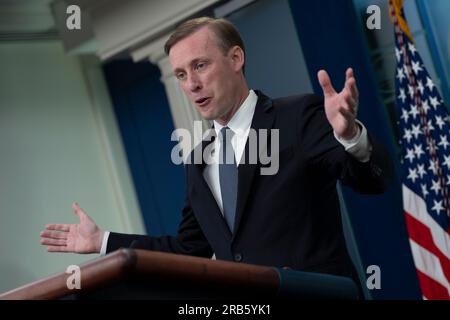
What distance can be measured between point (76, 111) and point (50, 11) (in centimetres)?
64

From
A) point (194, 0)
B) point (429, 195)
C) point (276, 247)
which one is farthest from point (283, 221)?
point (194, 0)

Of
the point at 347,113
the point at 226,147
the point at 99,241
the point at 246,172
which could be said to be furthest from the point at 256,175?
the point at 99,241

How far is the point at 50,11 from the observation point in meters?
5.89

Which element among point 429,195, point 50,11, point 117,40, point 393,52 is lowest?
point 429,195

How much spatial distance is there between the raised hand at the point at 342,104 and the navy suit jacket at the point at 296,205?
14cm

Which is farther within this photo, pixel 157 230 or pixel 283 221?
pixel 157 230

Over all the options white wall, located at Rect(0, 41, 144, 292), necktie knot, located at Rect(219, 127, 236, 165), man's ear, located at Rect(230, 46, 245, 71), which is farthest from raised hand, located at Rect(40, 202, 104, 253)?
white wall, located at Rect(0, 41, 144, 292)

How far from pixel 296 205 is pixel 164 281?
31.2 inches

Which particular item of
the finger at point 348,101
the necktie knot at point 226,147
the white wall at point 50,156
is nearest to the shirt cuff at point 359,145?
the finger at point 348,101

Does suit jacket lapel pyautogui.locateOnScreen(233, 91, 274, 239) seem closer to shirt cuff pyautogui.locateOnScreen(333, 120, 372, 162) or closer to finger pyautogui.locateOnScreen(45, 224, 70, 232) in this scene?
shirt cuff pyautogui.locateOnScreen(333, 120, 372, 162)

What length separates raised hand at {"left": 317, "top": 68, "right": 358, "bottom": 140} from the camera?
1.97m

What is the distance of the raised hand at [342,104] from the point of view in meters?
1.97

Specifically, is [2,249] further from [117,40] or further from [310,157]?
[310,157]

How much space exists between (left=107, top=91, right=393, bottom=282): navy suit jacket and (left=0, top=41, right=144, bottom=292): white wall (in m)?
3.62
